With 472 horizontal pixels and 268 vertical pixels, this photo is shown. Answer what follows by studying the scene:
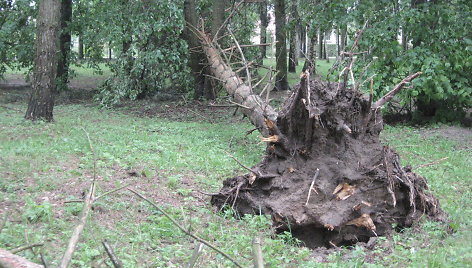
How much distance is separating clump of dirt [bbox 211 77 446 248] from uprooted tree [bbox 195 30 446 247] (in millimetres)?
12

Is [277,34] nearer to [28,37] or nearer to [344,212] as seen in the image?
[28,37]

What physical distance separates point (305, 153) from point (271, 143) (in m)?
0.51

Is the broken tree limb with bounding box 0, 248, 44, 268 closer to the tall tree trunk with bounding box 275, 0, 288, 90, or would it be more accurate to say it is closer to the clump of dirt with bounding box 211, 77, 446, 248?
the clump of dirt with bounding box 211, 77, 446, 248

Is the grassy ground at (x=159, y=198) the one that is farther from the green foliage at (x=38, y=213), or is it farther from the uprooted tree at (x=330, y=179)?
the uprooted tree at (x=330, y=179)

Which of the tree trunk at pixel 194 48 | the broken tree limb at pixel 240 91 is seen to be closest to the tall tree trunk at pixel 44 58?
the broken tree limb at pixel 240 91

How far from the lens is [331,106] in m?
6.27

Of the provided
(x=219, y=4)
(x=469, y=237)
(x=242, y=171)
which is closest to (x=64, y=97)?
(x=219, y=4)

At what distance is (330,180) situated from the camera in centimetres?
620

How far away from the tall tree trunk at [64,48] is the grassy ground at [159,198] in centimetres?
615

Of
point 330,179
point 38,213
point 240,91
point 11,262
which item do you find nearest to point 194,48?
point 240,91

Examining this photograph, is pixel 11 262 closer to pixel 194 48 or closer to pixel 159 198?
pixel 159 198

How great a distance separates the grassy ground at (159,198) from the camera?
480cm

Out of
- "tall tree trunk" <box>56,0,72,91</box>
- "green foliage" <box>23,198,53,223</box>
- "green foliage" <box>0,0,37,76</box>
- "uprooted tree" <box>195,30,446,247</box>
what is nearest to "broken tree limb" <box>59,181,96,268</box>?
"green foliage" <box>23,198,53,223</box>

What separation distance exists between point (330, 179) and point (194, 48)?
971 cm
